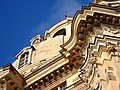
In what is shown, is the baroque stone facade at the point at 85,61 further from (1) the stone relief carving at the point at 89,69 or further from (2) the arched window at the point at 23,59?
(2) the arched window at the point at 23,59

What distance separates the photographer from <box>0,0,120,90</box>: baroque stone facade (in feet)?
68.3

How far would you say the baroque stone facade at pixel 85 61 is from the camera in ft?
68.3

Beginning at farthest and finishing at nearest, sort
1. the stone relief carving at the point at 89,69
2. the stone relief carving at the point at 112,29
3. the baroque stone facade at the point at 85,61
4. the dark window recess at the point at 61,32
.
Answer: the dark window recess at the point at 61,32, the stone relief carving at the point at 112,29, the stone relief carving at the point at 89,69, the baroque stone facade at the point at 85,61

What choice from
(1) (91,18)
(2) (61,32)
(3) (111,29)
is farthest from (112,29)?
(2) (61,32)

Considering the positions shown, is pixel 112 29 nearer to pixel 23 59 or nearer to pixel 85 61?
pixel 85 61

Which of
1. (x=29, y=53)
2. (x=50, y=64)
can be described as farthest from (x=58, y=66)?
(x=29, y=53)

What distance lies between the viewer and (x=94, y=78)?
69.8 ft

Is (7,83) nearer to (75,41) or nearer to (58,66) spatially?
(58,66)

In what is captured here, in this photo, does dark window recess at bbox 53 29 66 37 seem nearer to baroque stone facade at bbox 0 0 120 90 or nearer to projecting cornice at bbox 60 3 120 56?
baroque stone facade at bbox 0 0 120 90

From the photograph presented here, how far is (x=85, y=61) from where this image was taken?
76.2 ft

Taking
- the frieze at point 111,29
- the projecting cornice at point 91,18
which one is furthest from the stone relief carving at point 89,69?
the projecting cornice at point 91,18

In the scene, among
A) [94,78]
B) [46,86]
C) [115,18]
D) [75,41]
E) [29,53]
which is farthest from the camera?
[29,53]

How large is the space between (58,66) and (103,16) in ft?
20.2

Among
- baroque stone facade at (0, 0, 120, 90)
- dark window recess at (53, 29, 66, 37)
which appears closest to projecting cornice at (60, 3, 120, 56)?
baroque stone facade at (0, 0, 120, 90)
